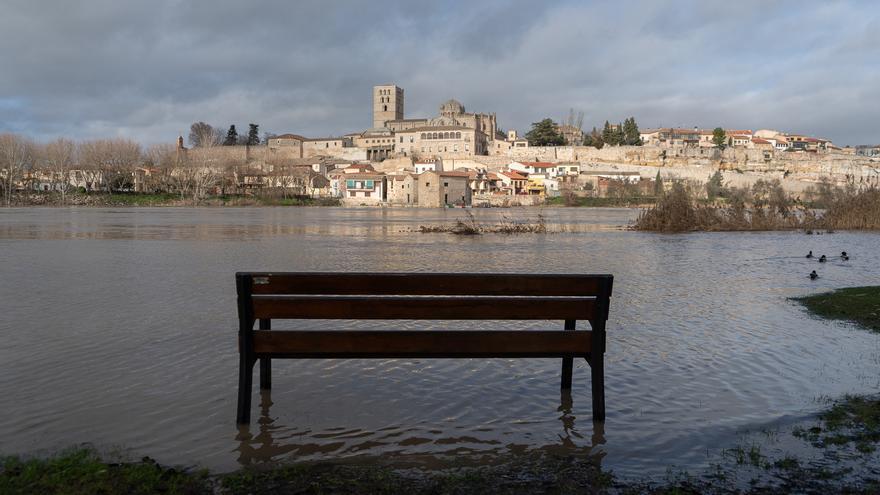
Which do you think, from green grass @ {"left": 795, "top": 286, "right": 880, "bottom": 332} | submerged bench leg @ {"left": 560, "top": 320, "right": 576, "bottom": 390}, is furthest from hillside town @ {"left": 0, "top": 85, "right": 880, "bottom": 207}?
submerged bench leg @ {"left": 560, "top": 320, "right": 576, "bottom": 390}

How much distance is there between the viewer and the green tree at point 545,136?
14588 cm

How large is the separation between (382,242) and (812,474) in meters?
22.9

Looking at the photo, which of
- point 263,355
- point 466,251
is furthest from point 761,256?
point 263,355

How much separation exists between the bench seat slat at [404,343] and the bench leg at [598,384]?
0.24 meters

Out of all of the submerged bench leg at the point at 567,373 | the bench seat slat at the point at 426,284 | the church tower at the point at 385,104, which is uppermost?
the church tower at the point at 385,104

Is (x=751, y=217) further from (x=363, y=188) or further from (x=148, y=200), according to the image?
(x=148, y=200)

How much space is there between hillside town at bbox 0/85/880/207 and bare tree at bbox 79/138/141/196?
16 centimetres

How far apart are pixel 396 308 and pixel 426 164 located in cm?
11817

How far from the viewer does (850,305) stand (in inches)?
372

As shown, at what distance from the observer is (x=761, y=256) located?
19359 millimetres

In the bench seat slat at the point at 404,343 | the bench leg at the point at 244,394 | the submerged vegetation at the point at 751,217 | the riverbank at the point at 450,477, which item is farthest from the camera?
the submerged vegetation at the point at 751,217

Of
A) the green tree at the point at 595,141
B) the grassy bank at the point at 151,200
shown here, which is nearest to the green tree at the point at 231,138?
the grassy bank at the point at 151,200

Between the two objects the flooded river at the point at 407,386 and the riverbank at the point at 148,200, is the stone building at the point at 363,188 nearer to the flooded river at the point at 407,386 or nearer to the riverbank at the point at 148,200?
the riverbank at the point at 148,200

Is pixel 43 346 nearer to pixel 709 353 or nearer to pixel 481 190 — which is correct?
pixel 709 353
